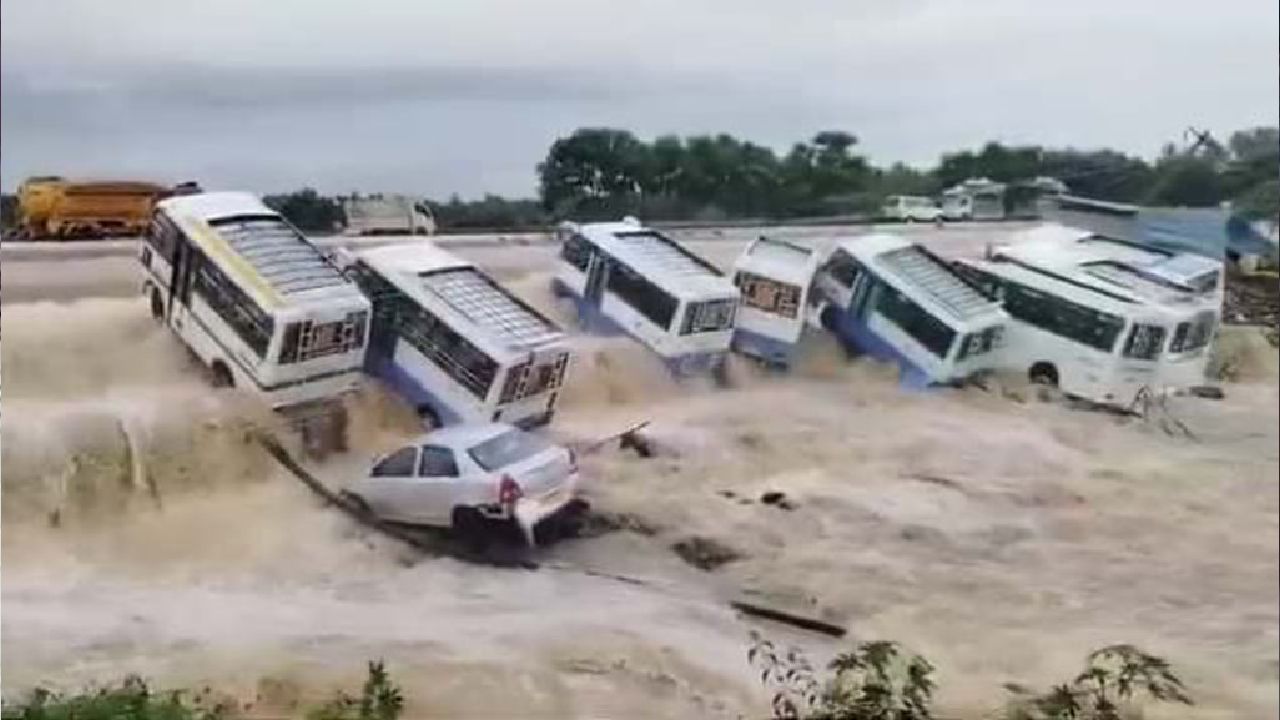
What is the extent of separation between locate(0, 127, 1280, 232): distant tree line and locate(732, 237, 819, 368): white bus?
1.8 inches

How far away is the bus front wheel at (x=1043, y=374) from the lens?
2.13 m

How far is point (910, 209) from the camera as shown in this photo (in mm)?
2096

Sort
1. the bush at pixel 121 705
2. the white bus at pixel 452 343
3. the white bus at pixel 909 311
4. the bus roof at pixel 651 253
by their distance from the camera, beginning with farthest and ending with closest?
the white bus at pixel 909 311
the bus roof at pixel 651 253
the white bus at pixel 452 343
the bush at pixel 121 705

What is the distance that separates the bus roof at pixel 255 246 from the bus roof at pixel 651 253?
294 millimetres

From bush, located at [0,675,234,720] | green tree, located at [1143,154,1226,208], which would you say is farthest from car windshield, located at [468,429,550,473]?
green tree, located at [1143,154,1226,208]

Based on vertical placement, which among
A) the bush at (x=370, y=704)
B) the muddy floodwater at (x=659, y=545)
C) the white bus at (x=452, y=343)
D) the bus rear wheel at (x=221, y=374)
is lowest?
the bush at (x=370, y=704)

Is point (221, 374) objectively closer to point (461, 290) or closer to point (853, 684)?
point (461, 290)

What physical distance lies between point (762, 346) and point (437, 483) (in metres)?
0.41

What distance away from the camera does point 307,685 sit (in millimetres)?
1821

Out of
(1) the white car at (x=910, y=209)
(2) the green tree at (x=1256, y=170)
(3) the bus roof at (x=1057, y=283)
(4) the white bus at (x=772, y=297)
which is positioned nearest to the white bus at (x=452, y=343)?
(4) the white bus at (x=772, y=297)

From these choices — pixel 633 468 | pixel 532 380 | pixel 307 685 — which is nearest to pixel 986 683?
pixel 633 468

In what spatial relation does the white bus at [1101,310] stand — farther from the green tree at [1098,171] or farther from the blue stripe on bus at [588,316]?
the blue stripe on bus at [588,316]

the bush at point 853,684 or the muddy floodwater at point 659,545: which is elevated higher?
the muddy floodwater at point 659,545

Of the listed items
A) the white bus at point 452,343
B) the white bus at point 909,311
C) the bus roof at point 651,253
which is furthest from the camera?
the white bus at point 909,311
